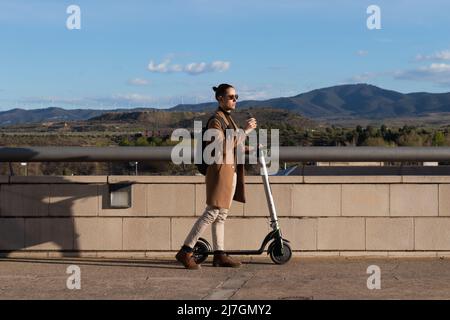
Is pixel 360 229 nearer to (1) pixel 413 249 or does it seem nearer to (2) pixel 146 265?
(1) pixel 413 249

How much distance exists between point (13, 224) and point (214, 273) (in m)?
2.53

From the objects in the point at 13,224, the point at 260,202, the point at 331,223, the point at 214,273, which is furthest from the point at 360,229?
the point at 13,224

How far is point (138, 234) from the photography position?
32.5 feet

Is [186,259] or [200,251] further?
[200,251]

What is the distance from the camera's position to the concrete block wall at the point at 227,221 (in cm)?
988

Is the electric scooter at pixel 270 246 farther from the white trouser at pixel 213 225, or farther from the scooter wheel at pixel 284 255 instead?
the white trouser at pixel 213 225

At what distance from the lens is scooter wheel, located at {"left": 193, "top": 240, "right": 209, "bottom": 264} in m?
9.14

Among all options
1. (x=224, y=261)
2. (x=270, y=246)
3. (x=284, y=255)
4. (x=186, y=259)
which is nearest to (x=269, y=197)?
(x=270, y=246)

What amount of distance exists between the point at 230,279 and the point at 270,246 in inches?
37.8

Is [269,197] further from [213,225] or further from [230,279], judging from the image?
[230,279]

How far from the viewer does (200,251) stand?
9.17m

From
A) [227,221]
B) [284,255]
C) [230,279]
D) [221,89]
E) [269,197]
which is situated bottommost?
[230,279]

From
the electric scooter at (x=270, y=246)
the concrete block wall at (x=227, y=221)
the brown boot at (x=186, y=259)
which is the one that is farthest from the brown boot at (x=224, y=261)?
the concrete block wall at (x=227, y=221)
